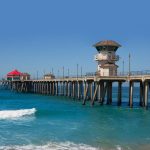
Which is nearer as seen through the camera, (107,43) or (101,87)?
→ (101,87)

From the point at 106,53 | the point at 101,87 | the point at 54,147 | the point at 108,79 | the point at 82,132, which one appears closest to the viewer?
the point at 54,147

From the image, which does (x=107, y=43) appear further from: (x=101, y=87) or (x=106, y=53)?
(x=101, y=87)

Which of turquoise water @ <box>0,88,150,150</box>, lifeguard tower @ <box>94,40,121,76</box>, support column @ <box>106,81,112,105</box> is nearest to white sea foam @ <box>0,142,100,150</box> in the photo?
turquoise water @ <box>0,88,150,150</box>

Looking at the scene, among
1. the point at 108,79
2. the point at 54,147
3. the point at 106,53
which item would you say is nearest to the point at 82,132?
the point at 54,147

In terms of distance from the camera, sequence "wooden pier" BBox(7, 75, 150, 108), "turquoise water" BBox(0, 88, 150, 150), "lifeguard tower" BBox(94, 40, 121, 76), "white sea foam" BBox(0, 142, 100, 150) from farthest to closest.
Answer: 1. "lifeguard tower" BBox(94, 40, 121, 76)
2. "wooden pier" BBox(7, 75, 150, 108)
3. "turquoise water" BBox(0, 88, 150, 150)
4. "white sea foam" BBox(0, 142, 100, 150)

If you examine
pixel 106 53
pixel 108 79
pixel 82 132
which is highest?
pixel 106 53

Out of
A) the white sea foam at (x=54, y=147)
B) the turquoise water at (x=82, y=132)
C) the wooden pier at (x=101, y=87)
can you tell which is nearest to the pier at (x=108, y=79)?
the wooden pier at (x=101, y=87)

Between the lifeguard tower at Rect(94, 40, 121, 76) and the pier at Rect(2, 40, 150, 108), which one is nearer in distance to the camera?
the pier at Rect(2, 40, 150, 108)

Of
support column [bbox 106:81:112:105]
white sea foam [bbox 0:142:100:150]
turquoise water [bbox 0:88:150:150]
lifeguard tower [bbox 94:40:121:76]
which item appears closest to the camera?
white sea foam [bbox 0:142:100:150]

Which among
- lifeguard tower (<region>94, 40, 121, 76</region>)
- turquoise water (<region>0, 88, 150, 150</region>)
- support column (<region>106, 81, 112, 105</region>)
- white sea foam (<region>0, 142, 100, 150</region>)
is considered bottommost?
white sea foam (<region>0, 142, 100, 150</region>)

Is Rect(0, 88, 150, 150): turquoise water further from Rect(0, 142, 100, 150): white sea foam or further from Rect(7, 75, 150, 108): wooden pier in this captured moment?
Rect(7, 75, 150, 108): wooden pier

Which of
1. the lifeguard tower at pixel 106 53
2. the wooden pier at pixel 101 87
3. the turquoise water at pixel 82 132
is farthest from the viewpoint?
the lifeguard tower at pixel 106 53

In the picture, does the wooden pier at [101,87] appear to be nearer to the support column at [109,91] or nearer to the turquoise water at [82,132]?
the support column at [109,91]

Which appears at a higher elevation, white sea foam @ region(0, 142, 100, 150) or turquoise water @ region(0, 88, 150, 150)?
turquoise water @ region(0, 88, 150, 150)
